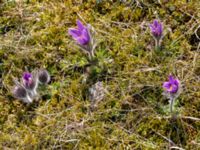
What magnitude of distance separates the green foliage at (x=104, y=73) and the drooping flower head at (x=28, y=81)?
0.30ft

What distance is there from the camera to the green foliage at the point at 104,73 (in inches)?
85.7

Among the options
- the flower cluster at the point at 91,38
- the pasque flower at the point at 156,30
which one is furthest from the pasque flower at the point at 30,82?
the pasque flower at the point at 156,30

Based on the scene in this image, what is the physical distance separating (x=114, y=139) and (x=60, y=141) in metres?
0.25

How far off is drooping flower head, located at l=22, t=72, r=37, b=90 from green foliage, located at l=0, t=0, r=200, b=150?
92 millimetres

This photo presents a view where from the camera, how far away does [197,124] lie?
7.03 feet

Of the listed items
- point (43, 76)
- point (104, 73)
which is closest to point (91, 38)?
point (104, 73)

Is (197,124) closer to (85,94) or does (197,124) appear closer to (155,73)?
(155,73)

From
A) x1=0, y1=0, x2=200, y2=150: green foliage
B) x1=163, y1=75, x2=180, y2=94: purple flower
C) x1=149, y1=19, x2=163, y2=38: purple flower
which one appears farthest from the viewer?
x1=149, y1=19, x2=163, y2=38: purple flower

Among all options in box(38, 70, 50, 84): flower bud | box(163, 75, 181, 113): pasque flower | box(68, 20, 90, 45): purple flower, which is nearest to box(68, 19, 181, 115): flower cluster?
box(68, 20, 90, 45): purple flower

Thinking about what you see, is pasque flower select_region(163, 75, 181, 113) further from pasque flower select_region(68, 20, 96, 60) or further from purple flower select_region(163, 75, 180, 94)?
pasque flower select_region(68, 20, 96, 60)

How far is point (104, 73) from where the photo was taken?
2.38 meters

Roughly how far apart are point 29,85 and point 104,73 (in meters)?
0.38

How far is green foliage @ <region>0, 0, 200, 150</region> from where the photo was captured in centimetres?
218

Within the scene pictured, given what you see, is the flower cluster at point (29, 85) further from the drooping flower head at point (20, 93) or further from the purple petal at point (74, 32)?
the purple petal at point (74, 32)
